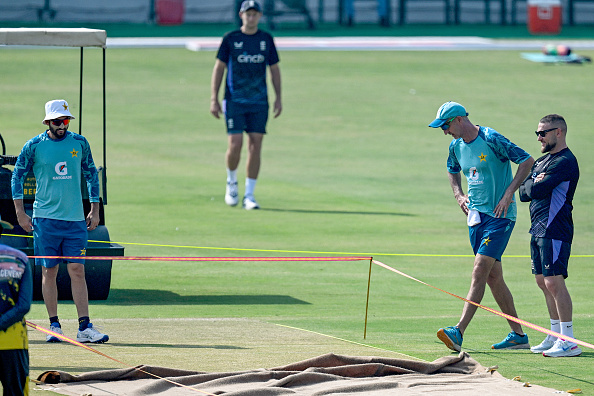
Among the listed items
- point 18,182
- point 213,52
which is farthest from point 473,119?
point 18,182

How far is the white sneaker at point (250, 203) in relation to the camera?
51.7 ft

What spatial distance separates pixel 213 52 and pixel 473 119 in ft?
35.9

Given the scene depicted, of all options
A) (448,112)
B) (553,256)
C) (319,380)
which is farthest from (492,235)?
(319,380)

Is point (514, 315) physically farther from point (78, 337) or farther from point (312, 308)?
A: point (78, 337)

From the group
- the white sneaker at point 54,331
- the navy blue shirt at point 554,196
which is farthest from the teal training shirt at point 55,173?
the navy blue shirt at point 554,196

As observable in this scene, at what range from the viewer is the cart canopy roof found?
35.7 ft

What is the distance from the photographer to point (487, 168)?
8.63 meters

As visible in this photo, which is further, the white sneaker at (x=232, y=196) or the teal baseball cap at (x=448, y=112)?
the white sneaker at (x=232, y=196)

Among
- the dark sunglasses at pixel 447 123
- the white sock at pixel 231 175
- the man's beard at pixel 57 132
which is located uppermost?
the dark sunglasses at pixel 447 123

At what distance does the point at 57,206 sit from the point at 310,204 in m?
8.04

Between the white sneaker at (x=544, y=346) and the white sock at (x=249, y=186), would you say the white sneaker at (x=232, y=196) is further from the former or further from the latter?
the white sneaker at (x=544, y=346)

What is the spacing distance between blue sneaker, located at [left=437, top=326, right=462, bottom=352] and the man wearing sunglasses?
9 centimetres

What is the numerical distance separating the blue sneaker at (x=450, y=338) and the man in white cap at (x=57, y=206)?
2.67m

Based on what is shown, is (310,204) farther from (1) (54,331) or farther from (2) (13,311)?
(2) (13,311)
